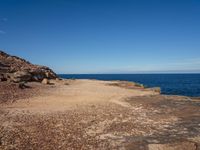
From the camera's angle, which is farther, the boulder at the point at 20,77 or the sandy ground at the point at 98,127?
the boulder at the point at 20,77

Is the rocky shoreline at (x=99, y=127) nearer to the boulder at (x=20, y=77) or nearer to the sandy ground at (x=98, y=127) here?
the sandy ground at (x=98, y=127)

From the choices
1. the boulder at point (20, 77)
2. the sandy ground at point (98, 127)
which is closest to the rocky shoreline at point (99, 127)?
the sandy ground at point (98, 127)

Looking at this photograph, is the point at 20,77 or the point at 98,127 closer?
the point at 98,127

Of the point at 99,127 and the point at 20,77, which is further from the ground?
the point at 20,77

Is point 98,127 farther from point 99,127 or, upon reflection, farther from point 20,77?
point 20,77

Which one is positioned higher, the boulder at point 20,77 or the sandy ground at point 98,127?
the boulder at point 20,77

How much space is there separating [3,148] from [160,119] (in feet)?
31.6

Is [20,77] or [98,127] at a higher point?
[20,77]

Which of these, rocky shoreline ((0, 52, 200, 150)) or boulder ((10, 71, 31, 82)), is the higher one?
boulder ((10, 71, 31, 82))

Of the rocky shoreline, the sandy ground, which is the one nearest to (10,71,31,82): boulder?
the rocky shoreline

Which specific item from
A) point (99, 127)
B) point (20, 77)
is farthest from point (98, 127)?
point (20, 77)

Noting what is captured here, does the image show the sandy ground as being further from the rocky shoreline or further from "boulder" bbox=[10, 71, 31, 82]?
"boulder" bbox=[10, 71, 31, 82]

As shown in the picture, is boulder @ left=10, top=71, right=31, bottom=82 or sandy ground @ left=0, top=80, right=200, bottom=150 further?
boulder @ left=10, top=71, right=31, bottom=82

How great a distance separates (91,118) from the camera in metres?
14.8
